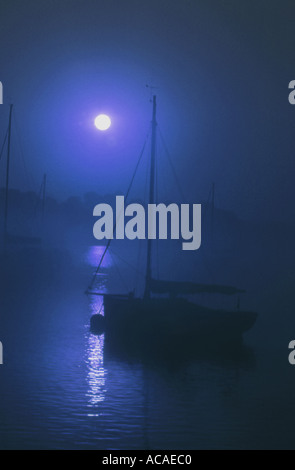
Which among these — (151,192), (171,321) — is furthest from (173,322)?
(151,192)

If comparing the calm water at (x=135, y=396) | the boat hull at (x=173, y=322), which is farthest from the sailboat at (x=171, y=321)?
the calm water at (x=135, y=396)

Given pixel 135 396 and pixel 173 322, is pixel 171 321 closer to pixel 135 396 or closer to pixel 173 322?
pixel 173 322

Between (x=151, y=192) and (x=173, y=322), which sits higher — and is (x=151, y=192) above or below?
above

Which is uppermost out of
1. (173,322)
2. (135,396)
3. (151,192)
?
(151,192)

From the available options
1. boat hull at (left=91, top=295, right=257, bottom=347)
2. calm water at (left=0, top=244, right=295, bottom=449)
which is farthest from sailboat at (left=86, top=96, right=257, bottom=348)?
calm water at (left=0, top=244, right=295, bottom=449)

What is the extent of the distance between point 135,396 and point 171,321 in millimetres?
7577

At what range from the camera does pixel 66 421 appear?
19.1 meters

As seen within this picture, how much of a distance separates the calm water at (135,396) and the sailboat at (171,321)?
104 cm

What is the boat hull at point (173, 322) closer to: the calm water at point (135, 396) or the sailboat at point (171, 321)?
the sailboat at point (171, 321)

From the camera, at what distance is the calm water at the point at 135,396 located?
1783cm

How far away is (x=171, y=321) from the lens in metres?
29.9

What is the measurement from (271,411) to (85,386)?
272 inches
